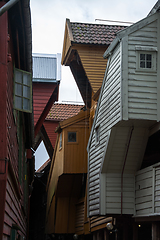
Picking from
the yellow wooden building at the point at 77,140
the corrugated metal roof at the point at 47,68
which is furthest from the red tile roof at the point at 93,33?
the corrugated metal roof at the point at 47,68

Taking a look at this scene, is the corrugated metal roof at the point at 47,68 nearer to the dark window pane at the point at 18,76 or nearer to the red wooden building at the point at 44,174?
the red wooden building at the point at 44,174

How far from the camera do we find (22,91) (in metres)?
10.1

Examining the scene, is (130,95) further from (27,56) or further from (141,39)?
(27,56)

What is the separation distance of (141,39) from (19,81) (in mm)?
3617

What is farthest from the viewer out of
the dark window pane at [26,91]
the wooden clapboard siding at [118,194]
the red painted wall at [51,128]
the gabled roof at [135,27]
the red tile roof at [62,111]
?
the red tile roof at [62,111]

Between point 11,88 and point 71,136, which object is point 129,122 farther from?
point 71,136

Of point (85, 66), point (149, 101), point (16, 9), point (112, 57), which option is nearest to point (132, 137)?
point (149, 101)

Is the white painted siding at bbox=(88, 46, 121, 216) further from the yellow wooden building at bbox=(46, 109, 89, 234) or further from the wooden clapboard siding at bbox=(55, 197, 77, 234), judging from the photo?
the wooden clapboard siding at bbox=(55, 197, 77, 234)

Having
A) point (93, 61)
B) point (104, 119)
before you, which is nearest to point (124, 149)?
point (104, 119)

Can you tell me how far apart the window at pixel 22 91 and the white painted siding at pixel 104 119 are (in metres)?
2.44

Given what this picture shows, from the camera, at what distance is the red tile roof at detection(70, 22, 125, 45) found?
679 inches

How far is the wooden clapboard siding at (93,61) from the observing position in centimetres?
1703

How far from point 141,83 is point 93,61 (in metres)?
7.38

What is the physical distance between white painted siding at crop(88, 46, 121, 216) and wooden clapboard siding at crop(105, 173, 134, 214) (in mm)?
500
